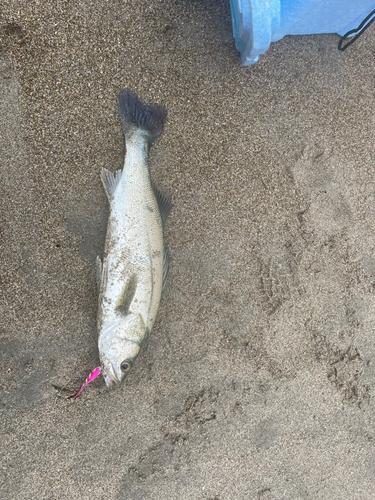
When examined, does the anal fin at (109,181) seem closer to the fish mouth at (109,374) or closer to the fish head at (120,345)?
the fish head at (120,345)

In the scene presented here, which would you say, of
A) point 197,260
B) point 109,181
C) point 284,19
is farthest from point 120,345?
point 284,19

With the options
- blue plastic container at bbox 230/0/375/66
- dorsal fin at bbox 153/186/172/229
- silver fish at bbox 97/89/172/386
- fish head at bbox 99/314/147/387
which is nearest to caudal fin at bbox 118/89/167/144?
silver fish at bbox 97/89/172/386

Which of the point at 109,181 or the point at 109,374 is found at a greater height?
the point at 109,181

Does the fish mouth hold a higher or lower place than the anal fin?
lower

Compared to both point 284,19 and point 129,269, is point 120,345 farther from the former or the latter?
point 284,19

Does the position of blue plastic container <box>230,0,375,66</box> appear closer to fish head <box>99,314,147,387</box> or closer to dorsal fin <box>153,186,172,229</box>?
dorsal fin <box>153,186,172,229</box>

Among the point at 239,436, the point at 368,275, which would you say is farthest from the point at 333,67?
the point at 239,436
